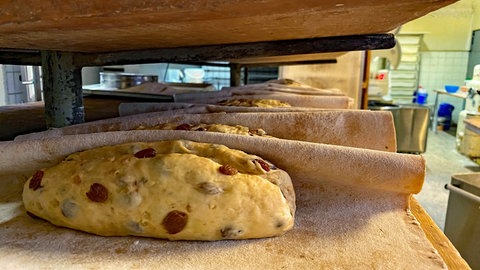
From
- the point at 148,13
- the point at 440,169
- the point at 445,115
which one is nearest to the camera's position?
the point at 148,13

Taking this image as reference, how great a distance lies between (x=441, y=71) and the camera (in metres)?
7.83

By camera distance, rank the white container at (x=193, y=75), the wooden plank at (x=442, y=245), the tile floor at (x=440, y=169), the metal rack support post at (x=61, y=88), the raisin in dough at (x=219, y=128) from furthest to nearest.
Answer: the white container at (x=193, y=75)
the tile floor at (x=440, y=169)
the metal rack support post at (x=61, y=88)
the raisin in dough at (x=219, y=128)
the wooden plank at (x=442, y=245)

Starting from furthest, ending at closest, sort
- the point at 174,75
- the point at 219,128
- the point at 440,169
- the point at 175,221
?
the point at 174,75 → the point at 440,169 → the point at 219,128 → the point at 175,221

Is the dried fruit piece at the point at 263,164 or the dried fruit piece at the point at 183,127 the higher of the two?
the dried fruit piece at the point at 183,127

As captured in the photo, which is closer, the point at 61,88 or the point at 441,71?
the point at 61,88

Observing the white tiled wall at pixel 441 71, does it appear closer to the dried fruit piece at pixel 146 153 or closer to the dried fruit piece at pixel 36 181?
the dried fruit piece at pixel 146 153

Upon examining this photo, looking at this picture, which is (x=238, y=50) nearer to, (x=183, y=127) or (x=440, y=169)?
(x=183, y=127)

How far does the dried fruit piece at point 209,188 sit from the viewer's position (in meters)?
0.62

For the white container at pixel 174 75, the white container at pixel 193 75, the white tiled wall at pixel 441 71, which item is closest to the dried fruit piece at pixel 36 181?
the white container at pixel 193 75

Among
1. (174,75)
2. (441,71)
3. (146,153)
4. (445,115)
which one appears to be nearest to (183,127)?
(146,153)

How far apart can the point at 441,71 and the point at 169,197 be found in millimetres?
8637

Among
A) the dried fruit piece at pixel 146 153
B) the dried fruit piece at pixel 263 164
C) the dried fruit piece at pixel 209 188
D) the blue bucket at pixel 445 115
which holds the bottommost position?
the blue bucket at pixel 445 115

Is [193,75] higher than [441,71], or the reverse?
[441,71]

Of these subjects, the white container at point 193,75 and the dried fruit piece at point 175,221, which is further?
the white container at point 193,75
